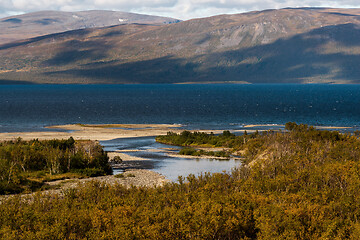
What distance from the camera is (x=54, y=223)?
23.0 metres

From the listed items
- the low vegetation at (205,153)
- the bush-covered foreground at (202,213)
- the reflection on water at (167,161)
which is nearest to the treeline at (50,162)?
the reflection on water at (167,161)

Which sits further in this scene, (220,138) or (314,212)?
(220,138)

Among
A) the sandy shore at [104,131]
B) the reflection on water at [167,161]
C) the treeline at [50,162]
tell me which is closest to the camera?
the treeline at [50,162]

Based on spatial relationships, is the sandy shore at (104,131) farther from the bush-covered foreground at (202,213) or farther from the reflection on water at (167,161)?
the bush-covered foreground at (202,213)

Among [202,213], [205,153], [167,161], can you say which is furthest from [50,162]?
[202,213]

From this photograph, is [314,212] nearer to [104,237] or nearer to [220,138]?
[104,237]

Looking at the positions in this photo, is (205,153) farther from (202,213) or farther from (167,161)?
(202,213)

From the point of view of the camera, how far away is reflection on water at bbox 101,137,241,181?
52.4m

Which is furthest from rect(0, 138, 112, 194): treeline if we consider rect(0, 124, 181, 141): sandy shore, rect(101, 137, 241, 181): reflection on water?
rect(0, 124, 181, 141): sandy shore

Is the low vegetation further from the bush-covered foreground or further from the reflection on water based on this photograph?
the bush-covered foreground

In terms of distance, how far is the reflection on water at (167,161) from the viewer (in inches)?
2062

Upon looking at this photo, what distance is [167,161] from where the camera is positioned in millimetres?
60562

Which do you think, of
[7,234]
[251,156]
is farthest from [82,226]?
[251,156]

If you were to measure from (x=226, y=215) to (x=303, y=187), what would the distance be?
9116 mm
